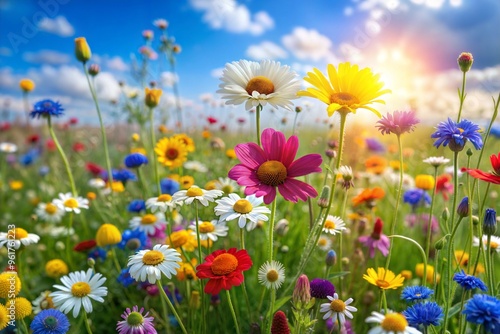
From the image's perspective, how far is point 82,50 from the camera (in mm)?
→ 1854

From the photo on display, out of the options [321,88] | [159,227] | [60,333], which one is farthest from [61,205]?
[321,88]

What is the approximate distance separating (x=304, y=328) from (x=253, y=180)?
0.41 metres

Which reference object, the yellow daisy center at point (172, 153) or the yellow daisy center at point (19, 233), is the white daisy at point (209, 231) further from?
the yellow daisy center at point (19, 233)

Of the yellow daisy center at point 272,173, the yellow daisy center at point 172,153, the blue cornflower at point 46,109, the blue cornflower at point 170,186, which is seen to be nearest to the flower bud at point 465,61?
the yellow daisy center at point 272,173

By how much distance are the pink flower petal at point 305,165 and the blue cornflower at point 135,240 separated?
0.89 meters

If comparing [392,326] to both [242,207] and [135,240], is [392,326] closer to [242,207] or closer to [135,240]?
[242,207]

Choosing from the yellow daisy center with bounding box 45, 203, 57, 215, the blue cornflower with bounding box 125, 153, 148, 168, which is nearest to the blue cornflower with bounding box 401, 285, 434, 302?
the blue cornflower with bounding box 125, 153, 148, 168

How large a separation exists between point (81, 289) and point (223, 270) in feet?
1.64

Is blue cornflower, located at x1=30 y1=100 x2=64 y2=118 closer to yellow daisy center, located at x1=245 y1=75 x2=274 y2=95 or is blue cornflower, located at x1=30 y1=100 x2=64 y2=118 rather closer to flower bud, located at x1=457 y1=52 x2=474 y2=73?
yellow daisy center, located at x1=245 y1=75 x2=274 y2=95

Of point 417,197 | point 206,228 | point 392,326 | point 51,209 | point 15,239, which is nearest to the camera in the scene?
point 392,326

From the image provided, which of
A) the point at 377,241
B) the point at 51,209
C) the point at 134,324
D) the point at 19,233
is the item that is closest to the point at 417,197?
the point at 377,241

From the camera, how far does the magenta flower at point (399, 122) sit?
1130 millimetres

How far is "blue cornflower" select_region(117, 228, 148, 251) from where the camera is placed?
5.41 feet

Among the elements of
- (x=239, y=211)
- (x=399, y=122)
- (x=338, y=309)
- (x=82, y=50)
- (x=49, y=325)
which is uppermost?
(x=82, y=50)
